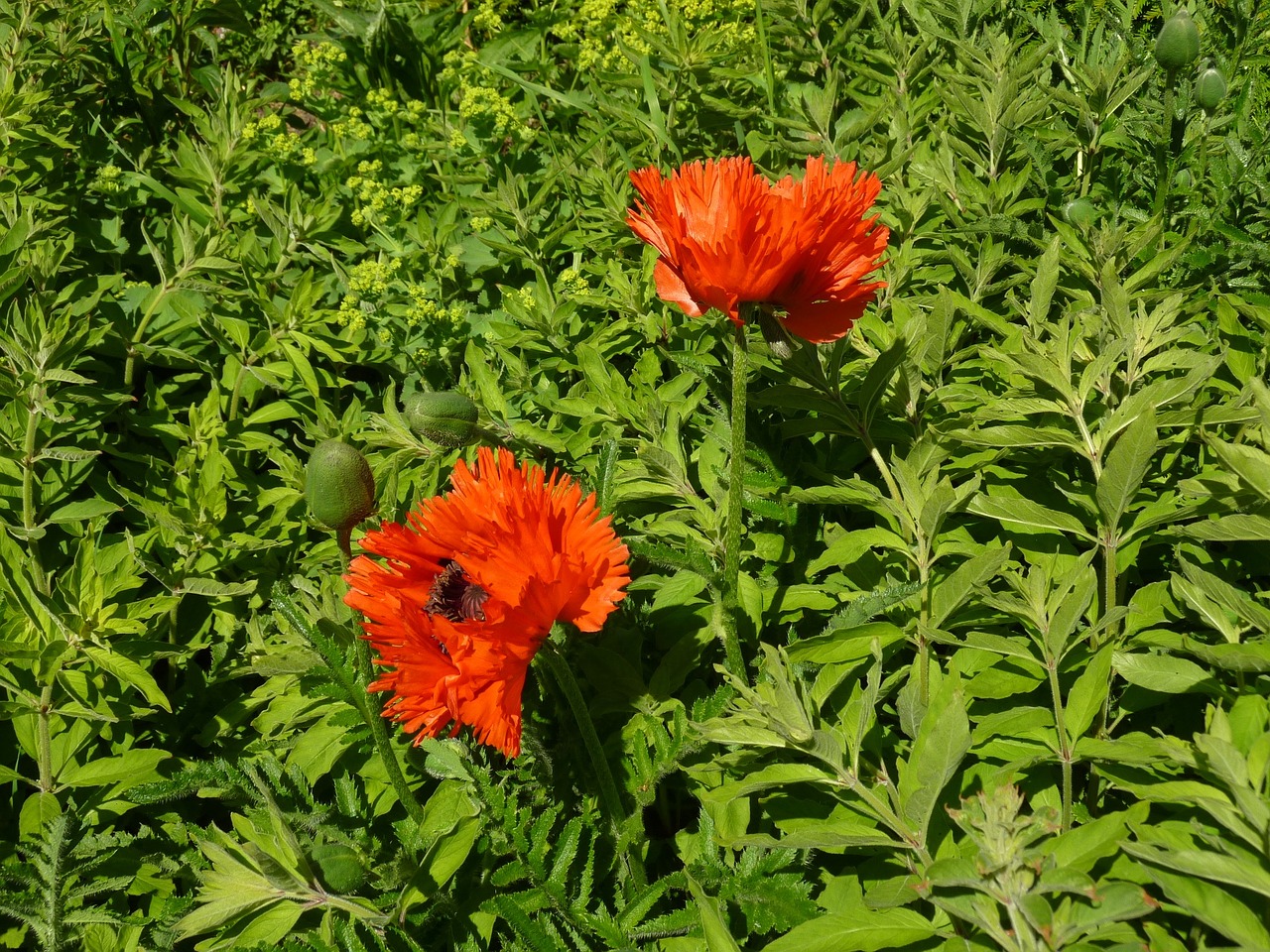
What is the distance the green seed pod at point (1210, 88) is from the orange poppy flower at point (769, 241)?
120cm

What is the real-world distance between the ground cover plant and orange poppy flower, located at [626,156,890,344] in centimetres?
1

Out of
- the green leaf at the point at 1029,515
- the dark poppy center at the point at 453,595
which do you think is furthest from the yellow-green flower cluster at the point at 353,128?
the green leaf at the point at 1029,515

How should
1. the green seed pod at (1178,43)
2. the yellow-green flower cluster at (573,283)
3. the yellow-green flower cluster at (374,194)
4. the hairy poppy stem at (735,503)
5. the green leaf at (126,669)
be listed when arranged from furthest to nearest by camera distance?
the yellow-green flower cluster at (374,194), the yellow-green flower cluster at (573,283), the green seed pod at (1178,43), the green leaf at (126,669), the hairy poppy stem at (735,503)

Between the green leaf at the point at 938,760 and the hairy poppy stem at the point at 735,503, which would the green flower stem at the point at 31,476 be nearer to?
the hairy poppy stem at the point at 735,503

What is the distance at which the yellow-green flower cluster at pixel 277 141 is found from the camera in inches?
131

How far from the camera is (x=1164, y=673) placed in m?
1.55

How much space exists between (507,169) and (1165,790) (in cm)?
233

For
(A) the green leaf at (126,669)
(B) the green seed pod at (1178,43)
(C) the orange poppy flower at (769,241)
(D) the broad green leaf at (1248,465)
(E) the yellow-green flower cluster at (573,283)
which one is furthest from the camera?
(E) the yellow-green flower cluster at (573,283)

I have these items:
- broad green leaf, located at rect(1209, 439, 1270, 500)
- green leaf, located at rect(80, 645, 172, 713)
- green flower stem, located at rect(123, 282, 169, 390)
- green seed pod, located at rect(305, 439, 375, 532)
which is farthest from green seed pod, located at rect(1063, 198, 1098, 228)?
green flower stem, located at rect(123, 282, 169, 390)

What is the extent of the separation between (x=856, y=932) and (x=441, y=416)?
1.24 meters

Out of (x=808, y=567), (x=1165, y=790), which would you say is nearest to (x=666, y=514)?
(x=808, y=567)

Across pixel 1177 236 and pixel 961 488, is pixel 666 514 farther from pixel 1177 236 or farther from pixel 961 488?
pixel 1177 236

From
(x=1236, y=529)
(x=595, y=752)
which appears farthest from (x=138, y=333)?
(x=1236, y=529)

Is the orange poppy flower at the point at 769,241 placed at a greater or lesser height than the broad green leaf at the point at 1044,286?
greater
